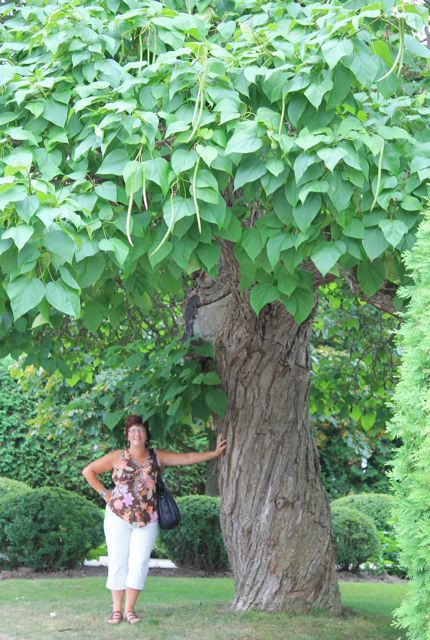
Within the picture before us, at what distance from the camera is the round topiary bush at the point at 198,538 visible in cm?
924

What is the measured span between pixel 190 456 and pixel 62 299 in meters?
2.89

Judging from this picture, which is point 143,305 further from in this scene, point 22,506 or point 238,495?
point 22,506

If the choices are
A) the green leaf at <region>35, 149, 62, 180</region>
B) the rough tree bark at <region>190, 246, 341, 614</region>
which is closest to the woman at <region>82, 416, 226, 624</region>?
the rough tree bark at <region>190, 246, 341, 614</region>

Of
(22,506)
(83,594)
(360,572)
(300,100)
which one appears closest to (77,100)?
(300,100)

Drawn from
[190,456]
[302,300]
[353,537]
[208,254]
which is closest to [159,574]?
[353,537]

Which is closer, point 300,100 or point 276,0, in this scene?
point 300,100

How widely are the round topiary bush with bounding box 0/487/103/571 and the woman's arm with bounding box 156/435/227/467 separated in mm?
2960

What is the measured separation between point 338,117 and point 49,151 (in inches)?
47.4

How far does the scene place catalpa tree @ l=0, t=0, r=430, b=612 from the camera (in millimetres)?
3502

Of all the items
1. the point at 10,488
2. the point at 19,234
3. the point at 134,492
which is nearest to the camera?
the point at 19,234

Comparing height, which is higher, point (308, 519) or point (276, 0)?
point (276, 0)

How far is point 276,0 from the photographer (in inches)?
177

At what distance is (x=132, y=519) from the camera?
586 cm

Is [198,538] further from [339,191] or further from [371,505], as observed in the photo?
[339,191]
